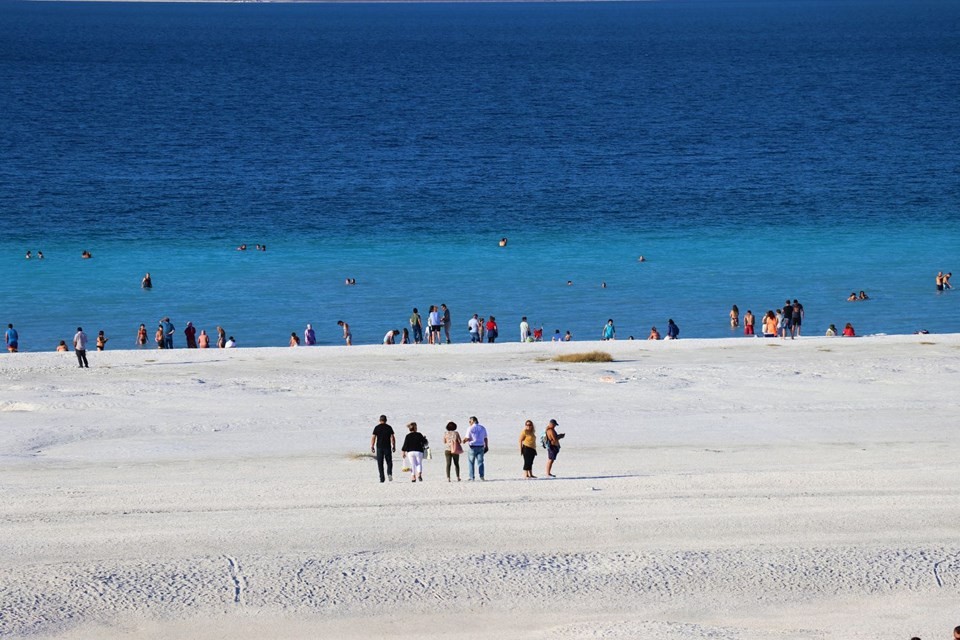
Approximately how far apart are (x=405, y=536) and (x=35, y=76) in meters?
121

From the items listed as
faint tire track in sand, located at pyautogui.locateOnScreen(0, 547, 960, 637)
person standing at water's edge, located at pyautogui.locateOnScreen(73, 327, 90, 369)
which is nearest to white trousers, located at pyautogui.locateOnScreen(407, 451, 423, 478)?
faint tire track in sand, located at pyautogui.locateOnScreen(0, 547, 960, 637)

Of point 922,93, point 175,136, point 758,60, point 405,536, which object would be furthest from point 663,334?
point 758,60

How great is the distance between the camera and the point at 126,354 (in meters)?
37.8

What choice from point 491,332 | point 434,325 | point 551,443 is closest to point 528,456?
point 551,443

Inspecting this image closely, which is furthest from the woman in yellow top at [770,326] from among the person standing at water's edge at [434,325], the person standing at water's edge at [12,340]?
the person standing at water's edge at [12,340]

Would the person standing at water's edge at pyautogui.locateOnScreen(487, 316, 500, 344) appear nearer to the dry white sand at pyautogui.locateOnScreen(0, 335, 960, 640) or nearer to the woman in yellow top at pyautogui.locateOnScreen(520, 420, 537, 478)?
the dry white sand at pyautogui.locateOnScreen(0, 335, 960, 640)

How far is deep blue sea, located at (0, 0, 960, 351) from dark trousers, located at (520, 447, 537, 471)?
69.0 ft

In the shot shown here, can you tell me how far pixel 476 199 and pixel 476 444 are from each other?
152 feet

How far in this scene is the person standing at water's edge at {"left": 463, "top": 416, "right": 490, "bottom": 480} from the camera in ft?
79.2

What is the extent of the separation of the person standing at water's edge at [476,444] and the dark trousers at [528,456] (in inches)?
26.8

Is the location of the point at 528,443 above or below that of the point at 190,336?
below

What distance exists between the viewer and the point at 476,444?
2414 cm

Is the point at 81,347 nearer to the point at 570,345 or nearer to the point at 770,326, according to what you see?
the point at 570,345

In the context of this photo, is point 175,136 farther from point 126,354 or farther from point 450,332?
point 126,354
